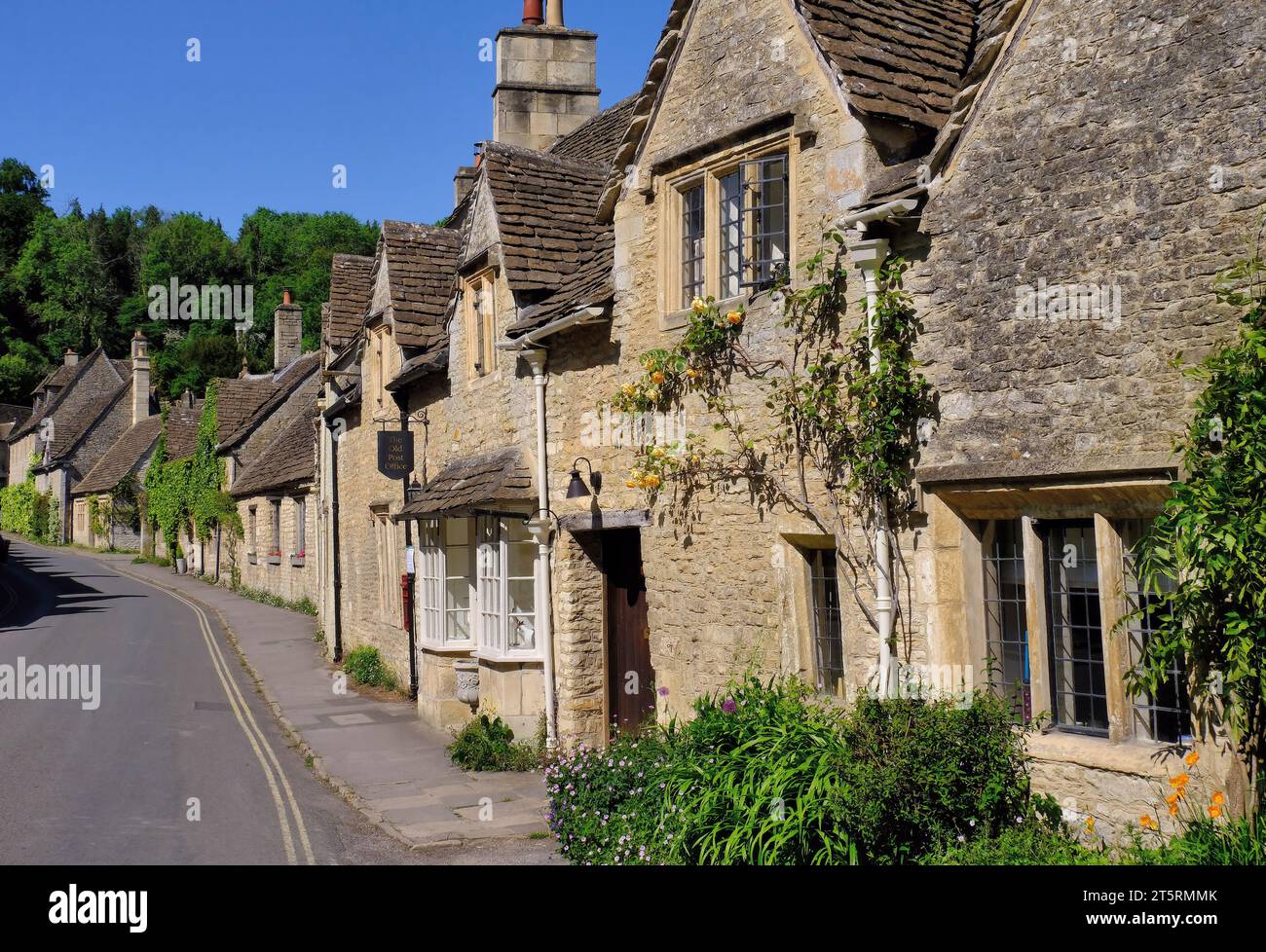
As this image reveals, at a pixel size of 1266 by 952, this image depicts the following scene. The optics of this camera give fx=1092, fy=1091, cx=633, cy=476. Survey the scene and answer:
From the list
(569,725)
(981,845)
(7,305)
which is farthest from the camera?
(7,305)

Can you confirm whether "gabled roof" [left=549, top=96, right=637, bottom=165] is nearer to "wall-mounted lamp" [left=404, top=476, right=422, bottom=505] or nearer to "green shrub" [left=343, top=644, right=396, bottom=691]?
"wall-mounted lamp" [left=404, top=476, right=422, bottom=505]

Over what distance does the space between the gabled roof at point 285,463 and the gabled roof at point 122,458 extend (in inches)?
739

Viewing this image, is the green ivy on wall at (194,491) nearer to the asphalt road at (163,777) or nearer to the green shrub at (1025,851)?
the asphalt road at (163,777)

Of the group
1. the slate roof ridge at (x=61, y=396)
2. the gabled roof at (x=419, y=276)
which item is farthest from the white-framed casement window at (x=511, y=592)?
the slate roof ridge at (x=61, y=396)

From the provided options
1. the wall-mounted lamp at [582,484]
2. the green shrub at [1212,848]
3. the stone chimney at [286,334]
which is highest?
the stone chimney at [286,334]

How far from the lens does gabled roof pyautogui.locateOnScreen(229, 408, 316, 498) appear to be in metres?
30.0

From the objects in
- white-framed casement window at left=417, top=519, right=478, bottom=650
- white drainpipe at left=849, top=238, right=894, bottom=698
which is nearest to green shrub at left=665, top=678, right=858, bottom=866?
white drainpipe at left=849, top=238, right=894, bottom=698

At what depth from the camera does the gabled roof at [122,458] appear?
2108 inches

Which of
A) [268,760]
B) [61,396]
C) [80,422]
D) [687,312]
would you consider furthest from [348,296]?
[61,396]

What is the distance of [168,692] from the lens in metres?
17.3

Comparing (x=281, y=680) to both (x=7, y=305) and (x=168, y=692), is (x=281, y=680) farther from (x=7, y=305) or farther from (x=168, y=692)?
(x=7, y=305)

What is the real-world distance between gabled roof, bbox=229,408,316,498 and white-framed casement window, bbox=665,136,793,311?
19.7 metres
